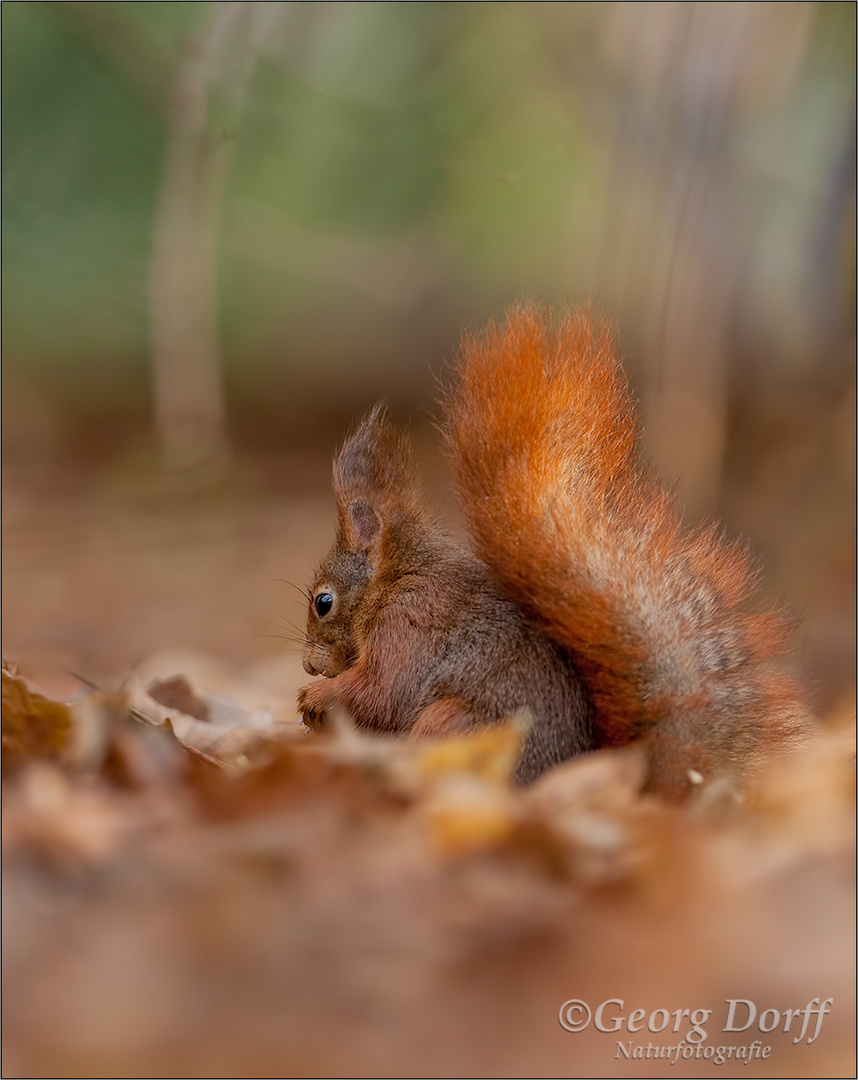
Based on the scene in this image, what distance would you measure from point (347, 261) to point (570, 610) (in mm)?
2604

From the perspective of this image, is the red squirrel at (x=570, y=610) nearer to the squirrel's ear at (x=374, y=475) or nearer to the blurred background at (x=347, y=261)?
the squirrel's ear at (x=374, y=475)

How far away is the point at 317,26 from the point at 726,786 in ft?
8.31

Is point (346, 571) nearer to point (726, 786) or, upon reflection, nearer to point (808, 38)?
point (726, 786)

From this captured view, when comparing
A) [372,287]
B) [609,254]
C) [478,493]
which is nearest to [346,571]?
[478,493]

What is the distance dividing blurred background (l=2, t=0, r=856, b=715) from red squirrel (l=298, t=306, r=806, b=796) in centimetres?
89

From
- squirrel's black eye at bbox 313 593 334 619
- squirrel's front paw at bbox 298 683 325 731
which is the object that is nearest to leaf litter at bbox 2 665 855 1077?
squirrel's front paw at bbox 298 683 325 731

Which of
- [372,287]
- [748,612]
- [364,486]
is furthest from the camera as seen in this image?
[372,287]

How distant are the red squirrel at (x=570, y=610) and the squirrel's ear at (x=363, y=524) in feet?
0.39

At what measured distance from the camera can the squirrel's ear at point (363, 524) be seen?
4.65 feet

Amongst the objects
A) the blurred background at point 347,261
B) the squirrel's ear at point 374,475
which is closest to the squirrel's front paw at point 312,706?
the squirrel's ear at point 374,475

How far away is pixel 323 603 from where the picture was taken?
56.8 inches

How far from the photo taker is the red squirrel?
1.09 metres

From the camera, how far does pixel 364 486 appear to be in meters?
1.43

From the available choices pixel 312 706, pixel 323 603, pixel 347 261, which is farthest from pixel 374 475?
pixel 347 261
